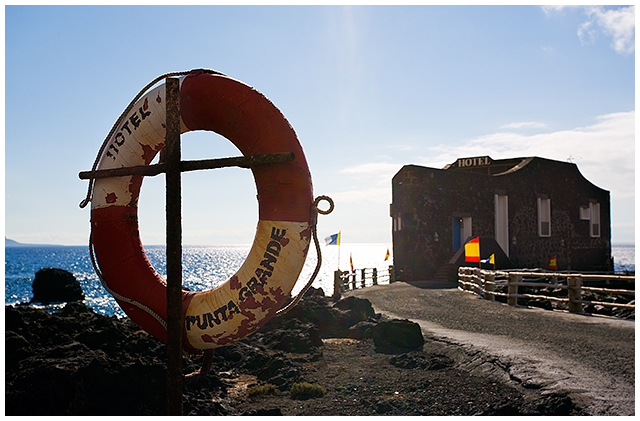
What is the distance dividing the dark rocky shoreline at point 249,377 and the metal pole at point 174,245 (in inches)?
10.1

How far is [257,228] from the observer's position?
3602 millimetres

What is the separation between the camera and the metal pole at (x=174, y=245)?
3.55 meters

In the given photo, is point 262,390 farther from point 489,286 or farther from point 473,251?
point 473,251

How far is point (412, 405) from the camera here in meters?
5.25

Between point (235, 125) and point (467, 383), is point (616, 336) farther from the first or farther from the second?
point (235, 125)

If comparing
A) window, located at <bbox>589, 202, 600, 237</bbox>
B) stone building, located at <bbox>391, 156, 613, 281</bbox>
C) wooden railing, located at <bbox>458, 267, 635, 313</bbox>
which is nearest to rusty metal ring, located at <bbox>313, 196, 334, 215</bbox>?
wooden railing, located at <bbox>458, 267, 635, 313</bbox>

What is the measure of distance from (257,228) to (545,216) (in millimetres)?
24342

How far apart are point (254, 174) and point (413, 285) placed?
15.1 meters

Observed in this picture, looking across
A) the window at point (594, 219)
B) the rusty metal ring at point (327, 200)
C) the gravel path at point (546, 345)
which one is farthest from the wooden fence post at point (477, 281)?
the window at point (594, 219)

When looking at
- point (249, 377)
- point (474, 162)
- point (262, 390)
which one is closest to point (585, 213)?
point (474, 162)

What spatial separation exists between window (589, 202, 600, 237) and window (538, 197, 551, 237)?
4793 millimetres

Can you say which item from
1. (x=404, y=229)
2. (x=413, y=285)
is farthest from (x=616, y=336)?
(x=404, y=229)

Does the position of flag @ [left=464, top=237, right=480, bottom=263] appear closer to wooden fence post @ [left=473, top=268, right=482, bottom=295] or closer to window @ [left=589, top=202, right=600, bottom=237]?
wooden fence post @ [left=473, top=268, right=482, bottom=295]

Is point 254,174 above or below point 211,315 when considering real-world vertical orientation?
above
